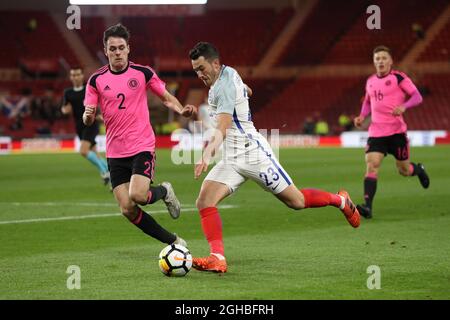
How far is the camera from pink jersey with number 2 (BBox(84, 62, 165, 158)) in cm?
888

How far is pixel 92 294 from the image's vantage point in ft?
23.0

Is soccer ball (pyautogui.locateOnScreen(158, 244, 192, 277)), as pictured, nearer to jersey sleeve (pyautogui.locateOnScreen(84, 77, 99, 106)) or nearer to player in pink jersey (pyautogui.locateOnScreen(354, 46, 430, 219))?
jersey sleeve (pyautogui.locateOnScreen(84, 77, 99, 106))

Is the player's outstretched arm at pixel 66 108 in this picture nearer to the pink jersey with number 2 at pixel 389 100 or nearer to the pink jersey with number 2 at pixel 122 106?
the pink jersey with number 2 at pixel 389 100

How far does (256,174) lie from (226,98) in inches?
31.1

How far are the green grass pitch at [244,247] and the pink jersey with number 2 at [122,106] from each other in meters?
1.10

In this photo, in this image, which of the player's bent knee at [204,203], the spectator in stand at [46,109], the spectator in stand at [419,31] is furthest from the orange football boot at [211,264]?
the spectator in stand at [419,31]

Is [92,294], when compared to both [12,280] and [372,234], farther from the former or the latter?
[372,234]

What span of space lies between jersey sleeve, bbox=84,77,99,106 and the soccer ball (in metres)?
1.71

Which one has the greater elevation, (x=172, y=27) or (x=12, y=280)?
(x=172, y=27)

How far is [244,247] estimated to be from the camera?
984cm

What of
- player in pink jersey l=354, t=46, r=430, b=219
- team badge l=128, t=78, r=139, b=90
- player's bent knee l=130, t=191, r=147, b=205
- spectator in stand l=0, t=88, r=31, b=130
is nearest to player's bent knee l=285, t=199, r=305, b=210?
player's bent knee l=130, t=191, r=147, b=205

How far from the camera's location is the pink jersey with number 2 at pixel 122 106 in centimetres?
888

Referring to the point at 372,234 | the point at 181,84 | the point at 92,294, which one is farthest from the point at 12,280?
the point at 181,84
